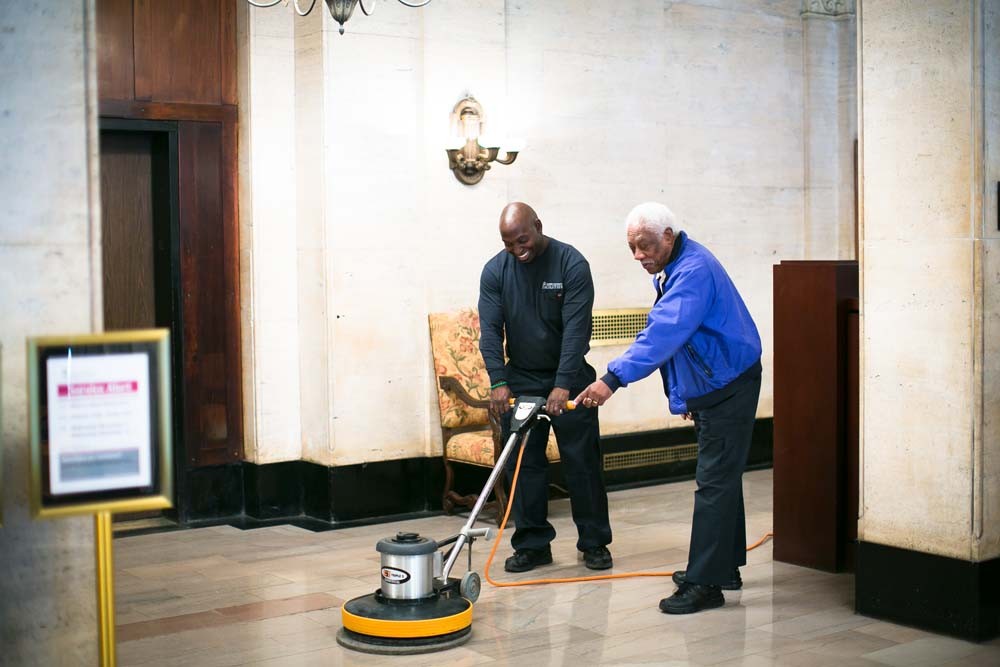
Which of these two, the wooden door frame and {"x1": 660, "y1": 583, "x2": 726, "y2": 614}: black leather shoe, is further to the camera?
the wooden door frame

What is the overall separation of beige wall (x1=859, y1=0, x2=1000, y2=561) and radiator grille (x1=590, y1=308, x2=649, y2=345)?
331cm

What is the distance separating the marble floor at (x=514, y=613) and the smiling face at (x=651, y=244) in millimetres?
1459

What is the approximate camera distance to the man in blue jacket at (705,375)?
16.1ft

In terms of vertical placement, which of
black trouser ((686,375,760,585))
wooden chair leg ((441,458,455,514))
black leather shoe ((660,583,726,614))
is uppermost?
black trouser ((686,375,760,585))

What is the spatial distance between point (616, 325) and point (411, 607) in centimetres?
388

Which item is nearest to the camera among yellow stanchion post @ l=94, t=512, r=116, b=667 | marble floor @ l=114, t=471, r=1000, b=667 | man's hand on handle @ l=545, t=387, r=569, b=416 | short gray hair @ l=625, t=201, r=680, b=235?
yellow stanchion post @ l=94, t=512, r=116, b=667

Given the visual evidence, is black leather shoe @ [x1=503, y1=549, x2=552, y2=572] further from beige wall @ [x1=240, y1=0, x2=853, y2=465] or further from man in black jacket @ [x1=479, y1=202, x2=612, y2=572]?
beige wall @ [x1=240, y1=0, x2=853, y2=465]

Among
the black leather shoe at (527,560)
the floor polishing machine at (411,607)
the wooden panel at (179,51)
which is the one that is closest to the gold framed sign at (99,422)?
the floor polishing machine at (411,607)

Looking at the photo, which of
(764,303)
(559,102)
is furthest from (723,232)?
(559,102)

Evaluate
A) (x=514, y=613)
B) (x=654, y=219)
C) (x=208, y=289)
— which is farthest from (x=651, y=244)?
(x=208, y=289)

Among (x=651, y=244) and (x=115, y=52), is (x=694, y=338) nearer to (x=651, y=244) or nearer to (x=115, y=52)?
(x=651, y=244)

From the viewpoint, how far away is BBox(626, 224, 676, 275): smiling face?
5.00 meters

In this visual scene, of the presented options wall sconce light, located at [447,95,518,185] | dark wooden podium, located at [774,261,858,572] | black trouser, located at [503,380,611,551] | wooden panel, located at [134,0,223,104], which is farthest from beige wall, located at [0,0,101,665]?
wall sconce light, located at [447,95,518,185]

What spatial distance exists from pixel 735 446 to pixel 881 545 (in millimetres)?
687
